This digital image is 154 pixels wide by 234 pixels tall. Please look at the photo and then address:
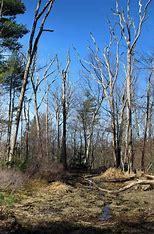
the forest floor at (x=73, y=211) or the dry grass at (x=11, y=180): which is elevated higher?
the dry grass at (x=11, y=180)

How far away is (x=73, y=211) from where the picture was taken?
1305 cm

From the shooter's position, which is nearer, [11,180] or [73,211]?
[73,211]

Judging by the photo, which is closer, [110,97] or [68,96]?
[110,97]

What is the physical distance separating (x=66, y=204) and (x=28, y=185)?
4515 mm

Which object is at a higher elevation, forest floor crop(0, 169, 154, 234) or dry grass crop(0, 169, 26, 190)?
dry grass crop(0, 169, 26, 190)

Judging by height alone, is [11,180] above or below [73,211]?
above

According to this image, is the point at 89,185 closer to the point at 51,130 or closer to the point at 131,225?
the point at 131,225

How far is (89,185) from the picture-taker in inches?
860

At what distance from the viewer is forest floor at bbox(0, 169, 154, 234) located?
10391 millimetres

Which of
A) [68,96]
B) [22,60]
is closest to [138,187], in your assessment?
[22,60]

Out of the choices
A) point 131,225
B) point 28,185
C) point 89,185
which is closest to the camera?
point 131,225

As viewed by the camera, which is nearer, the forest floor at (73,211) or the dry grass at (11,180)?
the forest floor at (73,211)

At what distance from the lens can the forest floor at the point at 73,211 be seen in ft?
34.1

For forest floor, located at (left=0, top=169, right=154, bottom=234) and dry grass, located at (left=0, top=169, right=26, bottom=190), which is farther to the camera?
dry grass, located at (left=0, top=169, right=26, bottom=190)
